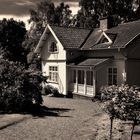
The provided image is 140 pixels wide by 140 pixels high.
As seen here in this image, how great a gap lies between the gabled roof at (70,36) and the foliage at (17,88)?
9.45 m

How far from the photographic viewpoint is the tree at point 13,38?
60219 millimetres

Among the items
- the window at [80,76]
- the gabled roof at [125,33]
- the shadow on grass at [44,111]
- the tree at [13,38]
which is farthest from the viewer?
the tree at [13,38]

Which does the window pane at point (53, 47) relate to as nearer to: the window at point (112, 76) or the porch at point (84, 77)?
the porch at point (84, 77)

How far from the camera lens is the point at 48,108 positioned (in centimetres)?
2505

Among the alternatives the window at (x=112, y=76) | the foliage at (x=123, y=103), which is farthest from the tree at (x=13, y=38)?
the foliage at (x=123, y=103)

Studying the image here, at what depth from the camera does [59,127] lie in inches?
698

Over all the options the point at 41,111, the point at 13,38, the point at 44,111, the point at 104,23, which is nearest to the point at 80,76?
the point at 104,23

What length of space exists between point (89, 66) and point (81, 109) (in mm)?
6389

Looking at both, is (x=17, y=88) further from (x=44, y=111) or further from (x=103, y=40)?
(x=103, y=40)

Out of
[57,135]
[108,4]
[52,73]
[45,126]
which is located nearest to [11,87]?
[45,126]

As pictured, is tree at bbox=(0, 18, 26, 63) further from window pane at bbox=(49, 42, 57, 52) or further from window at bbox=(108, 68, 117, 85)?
window at bbox=(108, 68, 117, 85)

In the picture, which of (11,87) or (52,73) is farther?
(52,73)

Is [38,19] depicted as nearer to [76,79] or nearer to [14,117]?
[76,79]

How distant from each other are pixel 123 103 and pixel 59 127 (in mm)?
5595
